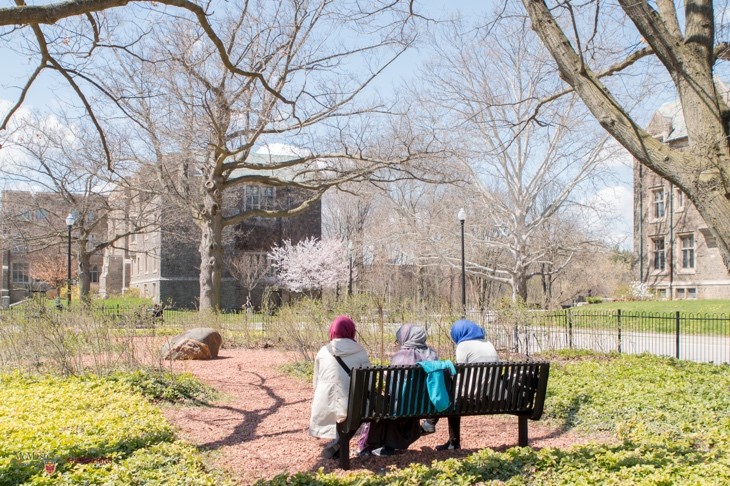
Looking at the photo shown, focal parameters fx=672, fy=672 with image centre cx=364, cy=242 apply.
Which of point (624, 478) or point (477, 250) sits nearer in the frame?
point (624, 478)

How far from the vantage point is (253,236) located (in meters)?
42.8

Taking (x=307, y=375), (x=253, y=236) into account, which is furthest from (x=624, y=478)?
(x=253, y=236)

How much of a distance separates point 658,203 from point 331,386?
114 feet

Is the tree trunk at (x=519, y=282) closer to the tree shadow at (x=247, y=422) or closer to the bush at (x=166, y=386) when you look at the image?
the tree shadow at (x=247, y=422)

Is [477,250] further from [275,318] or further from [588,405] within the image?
[588,405]

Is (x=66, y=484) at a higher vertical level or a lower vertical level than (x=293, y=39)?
lower

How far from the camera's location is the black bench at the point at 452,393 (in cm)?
544

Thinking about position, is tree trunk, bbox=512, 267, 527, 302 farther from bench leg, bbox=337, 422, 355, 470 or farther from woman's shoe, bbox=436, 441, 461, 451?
bench leg, bbox=337, 422, 355, 470

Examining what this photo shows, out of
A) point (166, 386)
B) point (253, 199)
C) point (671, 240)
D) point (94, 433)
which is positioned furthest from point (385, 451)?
point (253, 199)

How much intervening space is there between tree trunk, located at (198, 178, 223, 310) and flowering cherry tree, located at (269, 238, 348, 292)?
64.3ft

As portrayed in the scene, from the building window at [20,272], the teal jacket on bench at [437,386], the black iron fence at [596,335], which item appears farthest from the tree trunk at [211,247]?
the building window at [20,272]

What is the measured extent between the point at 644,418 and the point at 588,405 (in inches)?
33.8

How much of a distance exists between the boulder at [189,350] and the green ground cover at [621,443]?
6786mm

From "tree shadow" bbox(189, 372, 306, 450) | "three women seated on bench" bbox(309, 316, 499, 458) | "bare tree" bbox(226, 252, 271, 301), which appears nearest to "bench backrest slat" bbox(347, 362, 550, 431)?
"three women seated on bench" bbox(309, 316, 499, 458)
